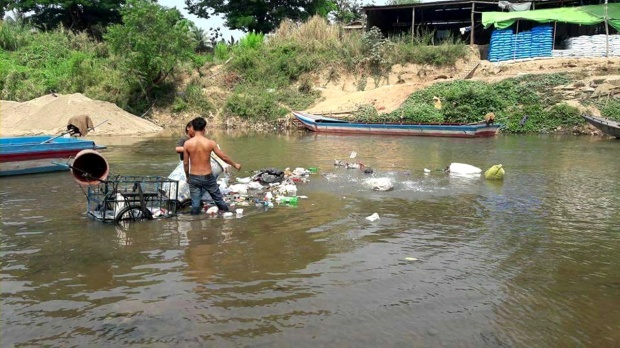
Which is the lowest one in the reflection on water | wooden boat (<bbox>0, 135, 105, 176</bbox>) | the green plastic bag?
the reflection on water

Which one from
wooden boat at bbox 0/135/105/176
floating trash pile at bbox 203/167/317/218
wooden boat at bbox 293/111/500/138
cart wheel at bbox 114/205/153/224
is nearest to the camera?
cart wheel at bbox 114/205/153/224

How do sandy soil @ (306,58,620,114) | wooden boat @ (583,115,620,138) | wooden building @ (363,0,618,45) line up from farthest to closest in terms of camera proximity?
1. wooden building @ (363,0,618,45)
2. sandy soil @ (306,58,620,114)
3. wooden boat @ (583,115,620,138)

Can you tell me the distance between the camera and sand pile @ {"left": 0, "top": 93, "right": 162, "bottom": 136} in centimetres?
1916

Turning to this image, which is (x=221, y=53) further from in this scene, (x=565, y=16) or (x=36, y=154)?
(x=36, y=154)

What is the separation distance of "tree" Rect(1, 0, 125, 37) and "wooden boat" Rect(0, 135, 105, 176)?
91.1 feet

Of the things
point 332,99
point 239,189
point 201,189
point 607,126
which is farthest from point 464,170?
point 332,99

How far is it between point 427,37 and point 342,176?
2095cm

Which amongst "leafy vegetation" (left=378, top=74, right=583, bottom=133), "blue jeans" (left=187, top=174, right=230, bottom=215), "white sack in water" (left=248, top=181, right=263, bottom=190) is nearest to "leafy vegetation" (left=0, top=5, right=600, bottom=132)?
"leafy vegetation" (left=378, top=74, right=583, bottom=133)

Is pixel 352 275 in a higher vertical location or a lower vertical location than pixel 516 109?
lower

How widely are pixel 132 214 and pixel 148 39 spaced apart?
19.4 m

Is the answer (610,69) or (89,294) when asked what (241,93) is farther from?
(89,294)

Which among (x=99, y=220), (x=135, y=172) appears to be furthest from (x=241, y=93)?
(x=99, y=220)

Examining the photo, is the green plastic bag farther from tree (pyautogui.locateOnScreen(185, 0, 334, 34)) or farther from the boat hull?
tree (pyautogui.locateOnScreen(185, 0, 334, 34))

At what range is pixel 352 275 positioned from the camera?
517 cm
